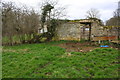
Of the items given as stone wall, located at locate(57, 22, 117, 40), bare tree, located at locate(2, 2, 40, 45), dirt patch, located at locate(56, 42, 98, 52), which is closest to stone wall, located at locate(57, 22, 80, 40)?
stone wall, located at locate(57, 22, 117, 40)

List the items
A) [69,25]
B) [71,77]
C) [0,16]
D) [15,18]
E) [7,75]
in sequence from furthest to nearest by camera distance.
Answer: [69,25]
[15,18]
[0,16]
[7,75]
[71,77]

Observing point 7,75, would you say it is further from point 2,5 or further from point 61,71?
point 2,5

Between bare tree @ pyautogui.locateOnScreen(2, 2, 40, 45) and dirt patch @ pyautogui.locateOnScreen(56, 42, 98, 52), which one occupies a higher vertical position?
bare tree @ pyautogui.locateOnScreen(2, 2, 40, 45)

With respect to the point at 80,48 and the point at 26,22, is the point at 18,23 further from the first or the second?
the point at 80,48

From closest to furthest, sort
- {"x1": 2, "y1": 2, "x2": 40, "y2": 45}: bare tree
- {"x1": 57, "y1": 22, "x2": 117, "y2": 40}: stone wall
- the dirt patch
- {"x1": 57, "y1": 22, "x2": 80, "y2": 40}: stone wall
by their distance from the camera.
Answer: the dirt patch
{"x1": 2, "y1": 2, "x2": 40, "y2": 45}: bare tree
{"x1": 57, "y1": 22, "x2": 117, "y2": 40}: stone wall
{"x1": 57, "y1": 22, "x2": 80, "y2": 40}: stone wall

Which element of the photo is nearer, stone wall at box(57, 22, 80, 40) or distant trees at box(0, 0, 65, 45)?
distant trees at box(0, 0, 65, 45)

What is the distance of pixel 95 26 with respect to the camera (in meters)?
10.5

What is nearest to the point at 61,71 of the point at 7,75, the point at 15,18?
the point at 7,75

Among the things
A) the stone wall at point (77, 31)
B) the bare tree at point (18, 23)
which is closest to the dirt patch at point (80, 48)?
the stone wall at point (77, 31)

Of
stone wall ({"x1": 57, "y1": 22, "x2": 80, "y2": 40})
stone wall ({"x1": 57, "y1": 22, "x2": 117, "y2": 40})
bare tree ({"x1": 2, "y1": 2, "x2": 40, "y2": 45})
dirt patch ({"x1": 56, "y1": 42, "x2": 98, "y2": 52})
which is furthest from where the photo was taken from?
stone wall ({"x1": 57, "y1": 22, "x2": 80, "y2": 40})

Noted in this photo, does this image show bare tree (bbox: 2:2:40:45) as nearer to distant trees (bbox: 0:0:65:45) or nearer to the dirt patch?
distant trees (bbox: 0:0:65:45)

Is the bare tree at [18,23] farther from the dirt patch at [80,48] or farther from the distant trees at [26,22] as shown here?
the dirt patch at [80,48]

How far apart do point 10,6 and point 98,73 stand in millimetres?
10865

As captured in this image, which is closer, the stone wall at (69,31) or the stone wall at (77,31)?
the stone wall at (77,31)
